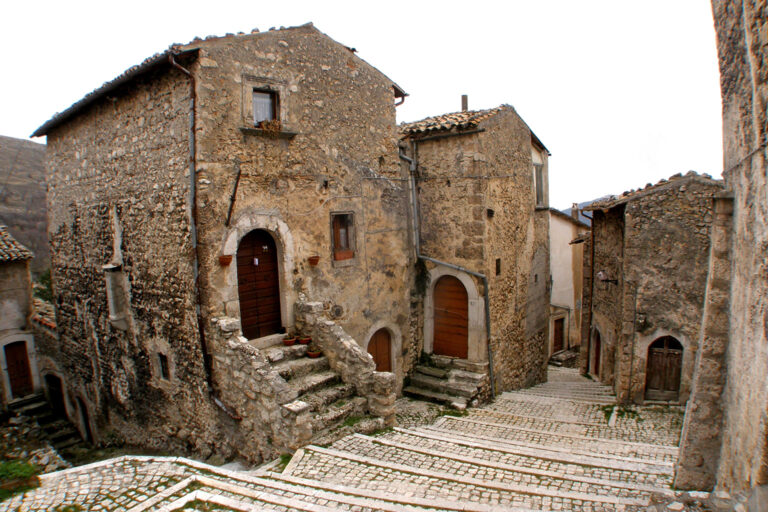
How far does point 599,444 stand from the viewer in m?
8.14

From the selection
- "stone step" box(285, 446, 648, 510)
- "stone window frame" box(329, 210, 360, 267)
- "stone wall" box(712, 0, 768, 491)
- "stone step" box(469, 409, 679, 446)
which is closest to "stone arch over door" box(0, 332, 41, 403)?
"stone window frame" box(329, 210, 360, 267)

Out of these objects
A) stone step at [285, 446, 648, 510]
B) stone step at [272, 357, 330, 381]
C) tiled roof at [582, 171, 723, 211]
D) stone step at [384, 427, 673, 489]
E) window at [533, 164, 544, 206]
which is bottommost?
stone step at [384, 427, 673, 489]

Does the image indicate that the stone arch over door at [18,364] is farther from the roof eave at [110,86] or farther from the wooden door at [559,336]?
the wooden door at [559,336]

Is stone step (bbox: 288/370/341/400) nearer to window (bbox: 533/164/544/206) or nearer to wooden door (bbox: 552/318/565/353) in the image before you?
window (bbox: 533/164/544/206)

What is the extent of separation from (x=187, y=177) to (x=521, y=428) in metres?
8.02

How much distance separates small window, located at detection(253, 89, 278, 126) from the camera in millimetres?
8859

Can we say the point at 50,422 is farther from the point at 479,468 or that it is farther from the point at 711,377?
the point at 711,377

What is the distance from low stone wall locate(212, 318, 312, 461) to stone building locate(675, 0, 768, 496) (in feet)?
16.2

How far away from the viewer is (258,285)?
30.2ft

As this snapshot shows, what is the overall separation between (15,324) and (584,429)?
1659 cm

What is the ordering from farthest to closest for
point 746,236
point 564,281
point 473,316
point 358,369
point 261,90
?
point 564,281 < point 473,316 < point 261,90 < point 358,369 < point 746,236

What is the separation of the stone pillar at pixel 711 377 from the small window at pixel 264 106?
7.44m

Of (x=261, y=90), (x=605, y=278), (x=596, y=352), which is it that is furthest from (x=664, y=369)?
(x=261, y=90)

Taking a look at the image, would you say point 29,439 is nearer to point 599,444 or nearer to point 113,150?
point 113,150
